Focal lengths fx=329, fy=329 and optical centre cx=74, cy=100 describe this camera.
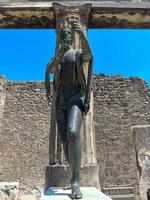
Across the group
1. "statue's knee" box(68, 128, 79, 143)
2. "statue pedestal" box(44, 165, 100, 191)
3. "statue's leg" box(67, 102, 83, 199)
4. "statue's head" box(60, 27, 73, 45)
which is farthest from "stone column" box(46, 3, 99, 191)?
"statue's head" box(60, 27, 73, 45)

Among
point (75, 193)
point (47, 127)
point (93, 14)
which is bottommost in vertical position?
point (75, 193)

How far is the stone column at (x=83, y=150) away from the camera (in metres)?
4.11

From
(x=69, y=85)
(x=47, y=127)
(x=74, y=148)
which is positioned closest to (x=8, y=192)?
(x=69, y=85)

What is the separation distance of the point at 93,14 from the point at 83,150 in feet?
9.20

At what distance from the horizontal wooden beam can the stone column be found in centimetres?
22

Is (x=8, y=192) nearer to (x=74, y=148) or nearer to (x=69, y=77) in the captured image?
(x=69, y=77)

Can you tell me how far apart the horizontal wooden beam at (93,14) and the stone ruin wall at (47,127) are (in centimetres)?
720

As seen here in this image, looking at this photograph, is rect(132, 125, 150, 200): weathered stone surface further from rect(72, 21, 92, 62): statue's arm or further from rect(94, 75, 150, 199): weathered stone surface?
rect(72, 21, 92, 62): statue's arm

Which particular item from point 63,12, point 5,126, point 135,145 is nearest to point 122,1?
point 63,12

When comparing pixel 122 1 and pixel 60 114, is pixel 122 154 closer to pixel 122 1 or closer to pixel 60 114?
pixel 122 1

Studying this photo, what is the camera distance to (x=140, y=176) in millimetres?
12117

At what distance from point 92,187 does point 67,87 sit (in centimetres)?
126

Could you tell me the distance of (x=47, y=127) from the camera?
14188mm

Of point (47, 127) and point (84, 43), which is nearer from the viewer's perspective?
point (84, 43)
